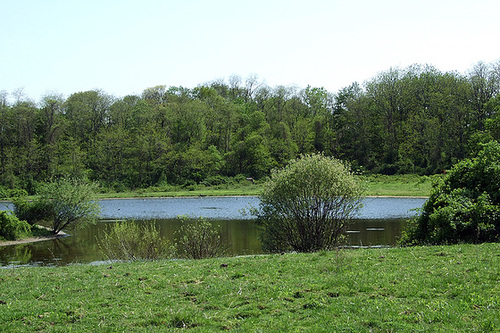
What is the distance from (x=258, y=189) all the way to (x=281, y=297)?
7517 cm

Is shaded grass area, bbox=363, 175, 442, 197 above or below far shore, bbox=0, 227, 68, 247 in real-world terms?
above

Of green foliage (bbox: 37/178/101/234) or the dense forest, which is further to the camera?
the dense forest

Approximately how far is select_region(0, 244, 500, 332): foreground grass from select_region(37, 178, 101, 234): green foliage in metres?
25.5

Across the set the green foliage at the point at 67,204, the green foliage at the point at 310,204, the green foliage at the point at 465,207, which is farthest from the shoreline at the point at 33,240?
the green foliage at the point at 465,207

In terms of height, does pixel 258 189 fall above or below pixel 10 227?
above

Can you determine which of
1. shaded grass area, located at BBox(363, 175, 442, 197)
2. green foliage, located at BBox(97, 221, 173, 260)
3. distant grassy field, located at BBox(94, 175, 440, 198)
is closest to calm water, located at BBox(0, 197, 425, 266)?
green foliage, located at BBox(97, 221, 173, 260)

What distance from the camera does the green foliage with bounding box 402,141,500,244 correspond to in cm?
1761

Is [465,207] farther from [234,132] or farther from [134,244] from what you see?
[234,132]

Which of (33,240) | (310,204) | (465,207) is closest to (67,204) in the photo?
(33,240)

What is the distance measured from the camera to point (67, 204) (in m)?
38.1

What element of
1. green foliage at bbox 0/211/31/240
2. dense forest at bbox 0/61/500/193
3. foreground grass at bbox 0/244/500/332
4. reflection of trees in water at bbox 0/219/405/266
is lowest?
reflection of trees in water at bbox 0/219/405/266

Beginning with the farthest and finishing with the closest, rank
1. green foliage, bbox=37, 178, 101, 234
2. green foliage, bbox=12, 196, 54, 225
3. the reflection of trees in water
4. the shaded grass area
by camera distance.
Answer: the shaded grass area < green foliage, bbox=12, 196, 54, 225 < green foliage, bbox=37, 178, 101, 234 < the reflection of trees in water

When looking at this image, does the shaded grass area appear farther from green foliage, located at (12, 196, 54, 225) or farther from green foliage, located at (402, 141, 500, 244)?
green foliage, located at (402, 141, 500, 244)

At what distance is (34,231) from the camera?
123ft
